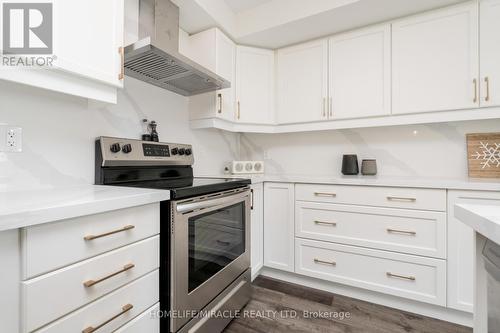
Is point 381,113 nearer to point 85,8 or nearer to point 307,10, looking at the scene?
point 307,10

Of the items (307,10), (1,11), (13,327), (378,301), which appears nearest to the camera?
(13,327)

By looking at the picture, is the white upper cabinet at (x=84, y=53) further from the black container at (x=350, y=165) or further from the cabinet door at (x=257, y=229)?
the black container at (x=350, y=165)

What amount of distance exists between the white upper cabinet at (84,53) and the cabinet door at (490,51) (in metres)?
2.36

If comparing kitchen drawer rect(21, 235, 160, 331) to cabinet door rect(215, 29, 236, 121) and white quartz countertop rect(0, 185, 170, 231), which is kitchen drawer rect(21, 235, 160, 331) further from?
cabinet door rect(215, 29, 236, 121)

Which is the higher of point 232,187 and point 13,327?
point 232,187

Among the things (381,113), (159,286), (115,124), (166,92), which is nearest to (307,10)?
(381,113)

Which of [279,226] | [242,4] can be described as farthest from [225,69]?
[279,226]

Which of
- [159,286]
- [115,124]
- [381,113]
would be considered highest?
[381,113]

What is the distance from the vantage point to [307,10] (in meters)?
1.92

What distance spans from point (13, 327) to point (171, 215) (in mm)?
566

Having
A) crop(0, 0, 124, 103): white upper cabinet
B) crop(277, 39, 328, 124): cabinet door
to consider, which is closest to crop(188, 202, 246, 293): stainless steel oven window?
crop(0, 0, 124, 103): white upper cabinet

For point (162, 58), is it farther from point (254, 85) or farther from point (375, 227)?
point (375, 227)

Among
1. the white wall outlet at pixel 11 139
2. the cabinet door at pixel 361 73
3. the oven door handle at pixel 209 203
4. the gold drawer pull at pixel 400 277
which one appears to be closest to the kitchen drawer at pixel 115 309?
the oven door handle at pixel 209 203

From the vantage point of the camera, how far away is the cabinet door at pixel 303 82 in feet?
7.22
